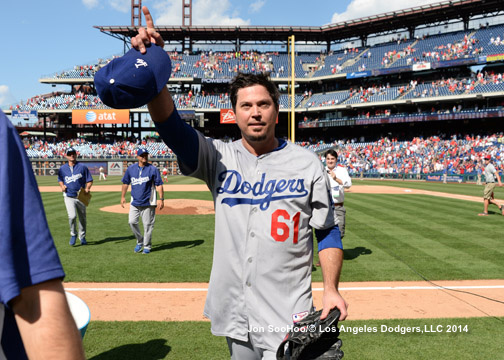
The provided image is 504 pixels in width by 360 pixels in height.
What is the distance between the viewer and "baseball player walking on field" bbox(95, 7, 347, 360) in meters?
2.23

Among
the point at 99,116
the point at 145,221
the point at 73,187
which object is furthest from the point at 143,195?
the point at 99,116

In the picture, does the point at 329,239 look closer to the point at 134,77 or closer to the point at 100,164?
the point at 134,77

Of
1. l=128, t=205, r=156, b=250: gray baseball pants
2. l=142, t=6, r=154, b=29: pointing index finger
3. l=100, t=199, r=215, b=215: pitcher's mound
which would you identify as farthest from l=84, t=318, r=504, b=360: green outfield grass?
l=100, t=199, r=215, b=215: pitcher's mound

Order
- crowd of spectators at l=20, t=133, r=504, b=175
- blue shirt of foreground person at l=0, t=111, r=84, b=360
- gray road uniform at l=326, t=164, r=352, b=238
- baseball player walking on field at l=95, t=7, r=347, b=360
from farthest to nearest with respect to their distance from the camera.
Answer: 1. crowd of spectators at l=20, t=133, r=504, b=175
2. gray road uniform at l=326, t=164, r=352, b=238
3. baseball player walking on field at l=95, t=7, r=347, b=360
4. blue shirt of foreground person at l=0, t=111, r=84, b=360

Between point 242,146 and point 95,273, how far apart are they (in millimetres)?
5906

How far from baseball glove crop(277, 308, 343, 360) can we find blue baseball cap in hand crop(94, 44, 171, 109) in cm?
140

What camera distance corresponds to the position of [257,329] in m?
2.22

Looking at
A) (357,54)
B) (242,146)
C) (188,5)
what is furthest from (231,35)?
(242,146)

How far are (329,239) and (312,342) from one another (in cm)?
62

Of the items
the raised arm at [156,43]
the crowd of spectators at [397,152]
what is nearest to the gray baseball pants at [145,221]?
the raised arm at [156,43]

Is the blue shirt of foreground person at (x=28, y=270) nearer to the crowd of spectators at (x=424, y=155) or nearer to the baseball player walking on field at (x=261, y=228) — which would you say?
the baseball player walking on field at (x=261, y=228)

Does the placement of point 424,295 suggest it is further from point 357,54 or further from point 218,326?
point 357,54

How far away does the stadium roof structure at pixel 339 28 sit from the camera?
149ft

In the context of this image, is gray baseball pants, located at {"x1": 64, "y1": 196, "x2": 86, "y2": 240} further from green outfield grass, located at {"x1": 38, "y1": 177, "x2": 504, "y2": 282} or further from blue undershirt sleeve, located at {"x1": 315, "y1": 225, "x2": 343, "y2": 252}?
blue undershirt sleeve, located at {"x1": 315, "y1": 225, "x2": 343, "y2": 252}
